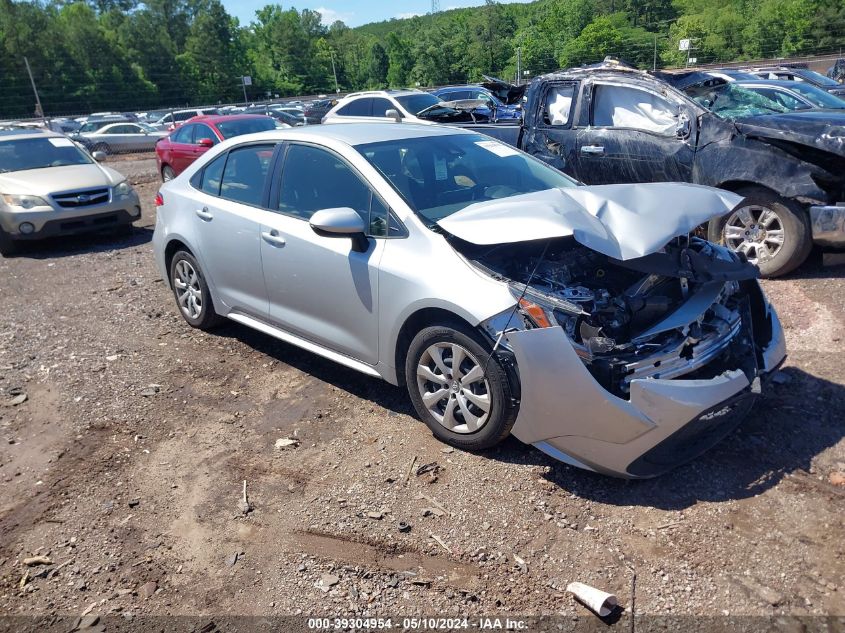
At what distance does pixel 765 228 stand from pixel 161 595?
560 cm

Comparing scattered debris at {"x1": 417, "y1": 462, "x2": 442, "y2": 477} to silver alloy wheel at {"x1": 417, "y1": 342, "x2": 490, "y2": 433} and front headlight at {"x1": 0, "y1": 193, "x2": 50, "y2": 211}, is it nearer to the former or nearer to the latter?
silver alloy wheel at {"x1": 417, "y1": 342, "x2": 490, "y2": 433}

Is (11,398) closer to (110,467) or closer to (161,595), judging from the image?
(110,467)

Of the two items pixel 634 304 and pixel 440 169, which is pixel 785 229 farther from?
pixel 440 169

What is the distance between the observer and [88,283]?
7859 mm

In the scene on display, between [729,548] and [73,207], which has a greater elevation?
[73,207]

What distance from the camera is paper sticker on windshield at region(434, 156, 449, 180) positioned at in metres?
4.32

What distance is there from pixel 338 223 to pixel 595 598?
2.35m

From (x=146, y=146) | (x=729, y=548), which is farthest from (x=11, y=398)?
(x=146, y=146)

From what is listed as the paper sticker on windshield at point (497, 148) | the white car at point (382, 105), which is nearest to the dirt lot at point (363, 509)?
the paper sticker on windshield at point (497, 148)

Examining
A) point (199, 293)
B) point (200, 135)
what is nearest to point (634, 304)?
point (199, 293)

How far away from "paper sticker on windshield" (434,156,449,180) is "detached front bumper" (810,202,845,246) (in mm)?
3370

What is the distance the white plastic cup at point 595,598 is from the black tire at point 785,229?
13.8 ft

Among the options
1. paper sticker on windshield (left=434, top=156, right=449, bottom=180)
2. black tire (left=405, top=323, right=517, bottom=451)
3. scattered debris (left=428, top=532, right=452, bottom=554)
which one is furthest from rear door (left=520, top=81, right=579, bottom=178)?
scattered debris (left=428, top=532, right=452, bottom=554)

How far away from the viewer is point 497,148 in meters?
4.80
